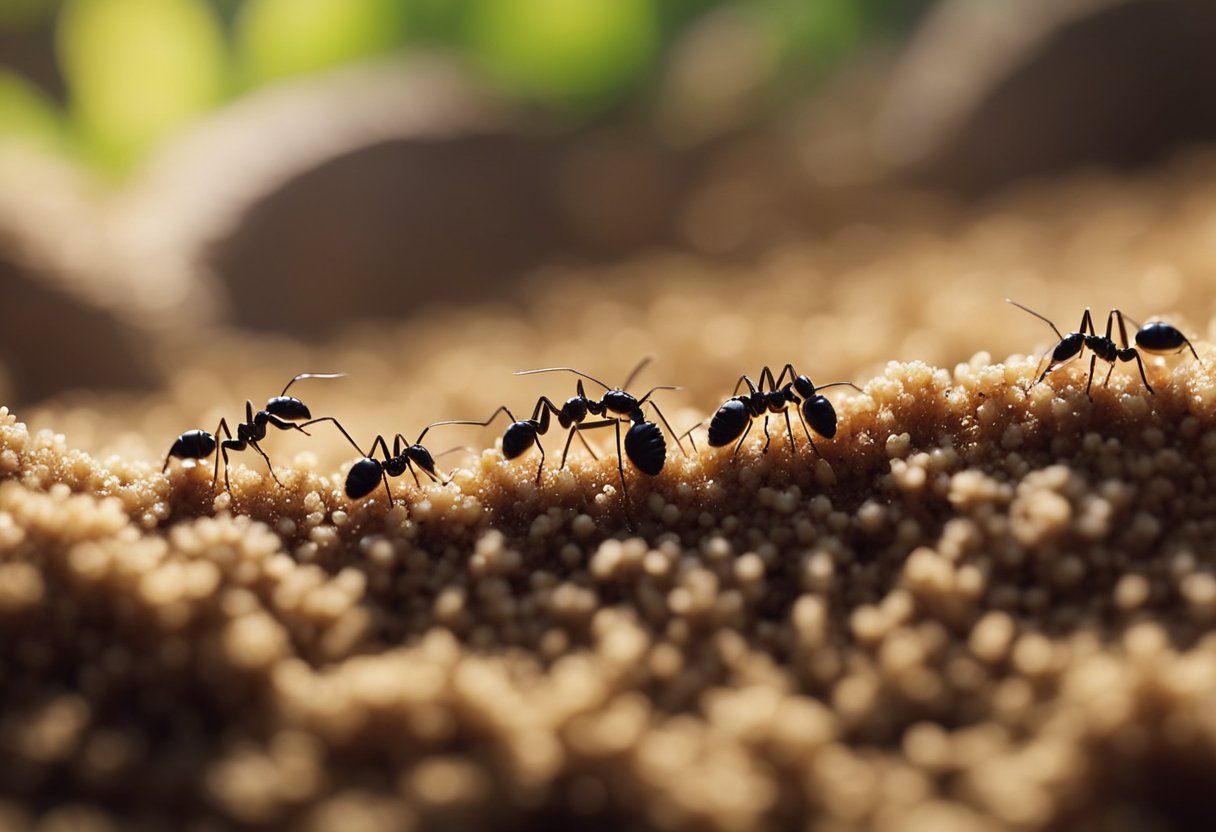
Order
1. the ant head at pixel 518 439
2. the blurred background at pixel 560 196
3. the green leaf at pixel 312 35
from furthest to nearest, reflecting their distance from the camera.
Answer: the green leaf at pixel 312 35 → the blurred background at pixel 560 196 → the ant head at pixel 518 439

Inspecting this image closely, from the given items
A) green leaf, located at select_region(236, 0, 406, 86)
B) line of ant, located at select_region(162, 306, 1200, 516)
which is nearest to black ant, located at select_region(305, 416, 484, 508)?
line of ant, located at select_region(162, 306, 1200, 516)

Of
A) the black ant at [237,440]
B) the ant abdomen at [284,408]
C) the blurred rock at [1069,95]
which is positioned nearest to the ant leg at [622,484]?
the black ant at [237,440]

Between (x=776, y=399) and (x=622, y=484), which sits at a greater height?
(x=776, y=399)

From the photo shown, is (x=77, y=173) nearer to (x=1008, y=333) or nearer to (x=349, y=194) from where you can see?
(x=349, y=194)

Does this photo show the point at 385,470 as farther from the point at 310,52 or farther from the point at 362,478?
the point at 310,52

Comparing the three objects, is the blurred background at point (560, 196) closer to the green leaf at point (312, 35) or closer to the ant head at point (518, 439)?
the green leaf at point (312, 35)

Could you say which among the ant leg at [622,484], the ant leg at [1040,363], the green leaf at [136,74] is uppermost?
the green leaf at [136,74]

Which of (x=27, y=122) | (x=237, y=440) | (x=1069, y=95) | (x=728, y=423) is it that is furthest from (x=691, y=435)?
(x=27, y=122)

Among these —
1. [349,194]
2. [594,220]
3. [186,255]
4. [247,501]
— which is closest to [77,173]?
[186,255]
